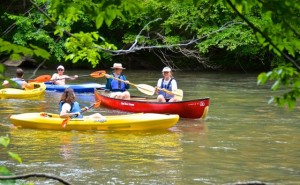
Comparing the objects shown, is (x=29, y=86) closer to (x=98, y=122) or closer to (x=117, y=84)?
(x=117, y=84)

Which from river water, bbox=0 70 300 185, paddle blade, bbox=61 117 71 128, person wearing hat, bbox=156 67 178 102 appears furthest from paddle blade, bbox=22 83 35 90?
paddle blade, bbox=61 117 71 128

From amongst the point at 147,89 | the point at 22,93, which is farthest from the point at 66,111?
the point at 22,93

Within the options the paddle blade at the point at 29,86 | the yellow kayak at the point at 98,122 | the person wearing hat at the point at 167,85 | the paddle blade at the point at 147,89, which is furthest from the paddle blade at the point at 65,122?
A: the paddle blade at the point at 29,86

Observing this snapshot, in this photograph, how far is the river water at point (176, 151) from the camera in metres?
7.20

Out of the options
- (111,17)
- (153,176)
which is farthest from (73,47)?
(153,176)

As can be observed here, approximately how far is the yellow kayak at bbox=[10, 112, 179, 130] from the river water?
12 centimetres

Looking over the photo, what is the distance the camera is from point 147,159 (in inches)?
320

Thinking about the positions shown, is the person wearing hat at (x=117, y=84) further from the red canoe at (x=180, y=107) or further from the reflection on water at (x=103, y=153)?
the reflection on water at (x=103, y=153)

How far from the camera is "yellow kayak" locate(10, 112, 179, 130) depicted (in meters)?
10.2

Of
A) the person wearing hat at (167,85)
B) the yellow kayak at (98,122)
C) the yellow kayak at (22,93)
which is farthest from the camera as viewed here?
the yellow kayak at (22,93)

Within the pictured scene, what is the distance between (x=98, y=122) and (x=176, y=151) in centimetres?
199

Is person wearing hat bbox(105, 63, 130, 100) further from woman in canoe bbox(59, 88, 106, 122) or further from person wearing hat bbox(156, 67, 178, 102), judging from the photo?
woman in canoe bbox(59, 88, 106, 122)

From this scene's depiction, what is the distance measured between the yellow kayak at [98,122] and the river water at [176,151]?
118 millimetres

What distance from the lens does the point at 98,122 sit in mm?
10266
